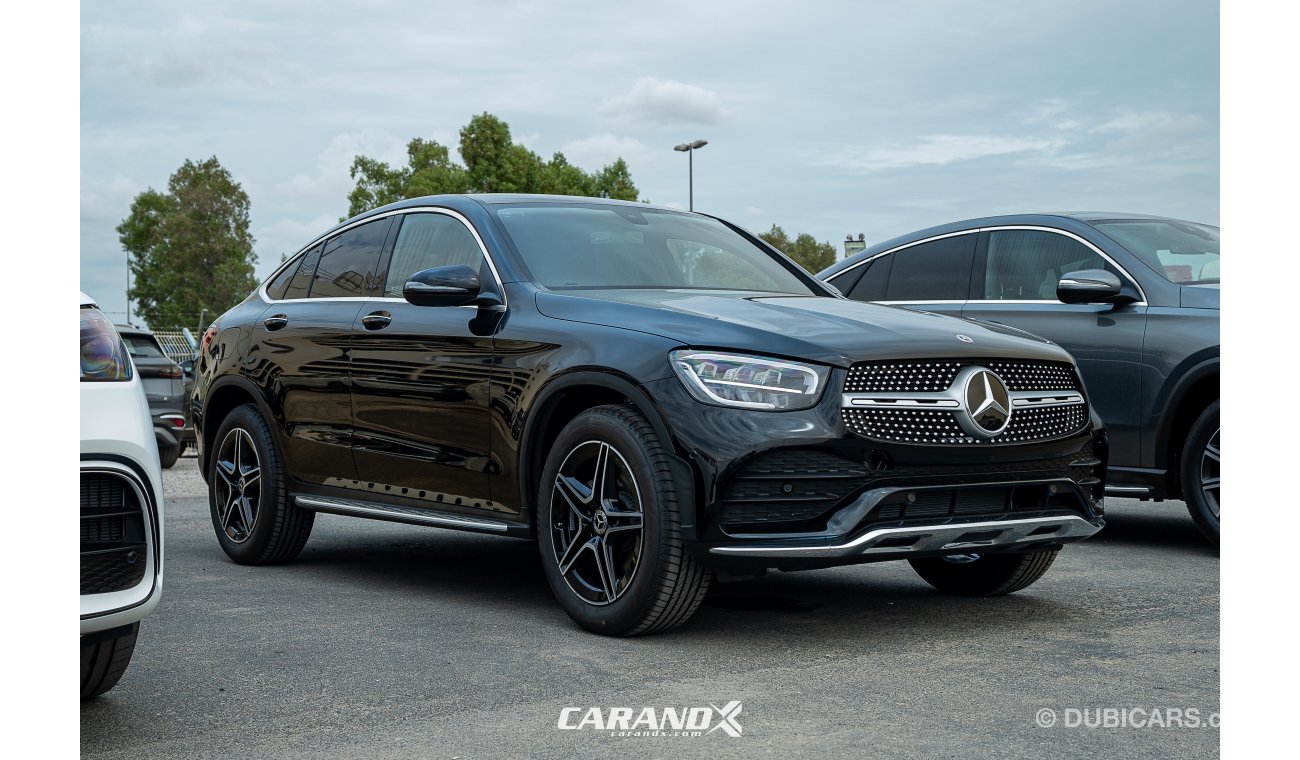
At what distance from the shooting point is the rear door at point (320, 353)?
22.7 ft

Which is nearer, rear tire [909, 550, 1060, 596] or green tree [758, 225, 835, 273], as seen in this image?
rear tire [909, 550, 1060, 596]

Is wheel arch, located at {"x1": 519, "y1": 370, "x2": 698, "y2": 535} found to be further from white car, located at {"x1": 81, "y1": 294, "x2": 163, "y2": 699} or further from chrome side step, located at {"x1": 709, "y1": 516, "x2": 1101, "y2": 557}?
white car, located at {"x1": 81, "y1": 294, "x2": 163, "y2": 699}

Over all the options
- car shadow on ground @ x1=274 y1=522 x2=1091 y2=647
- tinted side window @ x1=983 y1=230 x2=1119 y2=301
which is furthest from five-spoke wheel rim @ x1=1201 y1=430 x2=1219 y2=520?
car shadow on ground @ x1=274 y1=522 x2=1091 y2=647

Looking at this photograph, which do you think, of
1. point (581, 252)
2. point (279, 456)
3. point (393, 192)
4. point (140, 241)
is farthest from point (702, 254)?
point (140, 241)

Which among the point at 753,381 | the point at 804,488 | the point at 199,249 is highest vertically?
the point at 199,249

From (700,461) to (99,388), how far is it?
6.42 feet

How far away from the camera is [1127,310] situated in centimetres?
775

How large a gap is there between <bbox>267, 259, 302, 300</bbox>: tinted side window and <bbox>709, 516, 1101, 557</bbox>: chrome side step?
12.2 feet

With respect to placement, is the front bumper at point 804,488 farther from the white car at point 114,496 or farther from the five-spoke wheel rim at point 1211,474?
the five-spoke wheel rim at point 1211,474

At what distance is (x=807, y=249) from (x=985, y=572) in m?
83.9

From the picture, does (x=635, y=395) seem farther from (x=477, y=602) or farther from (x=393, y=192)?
(x=393, y=192)

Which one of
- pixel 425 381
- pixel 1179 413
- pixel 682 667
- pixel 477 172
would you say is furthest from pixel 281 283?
pixel 477 172

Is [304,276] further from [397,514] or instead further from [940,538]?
[940,538]

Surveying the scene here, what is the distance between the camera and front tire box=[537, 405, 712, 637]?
5125mm
